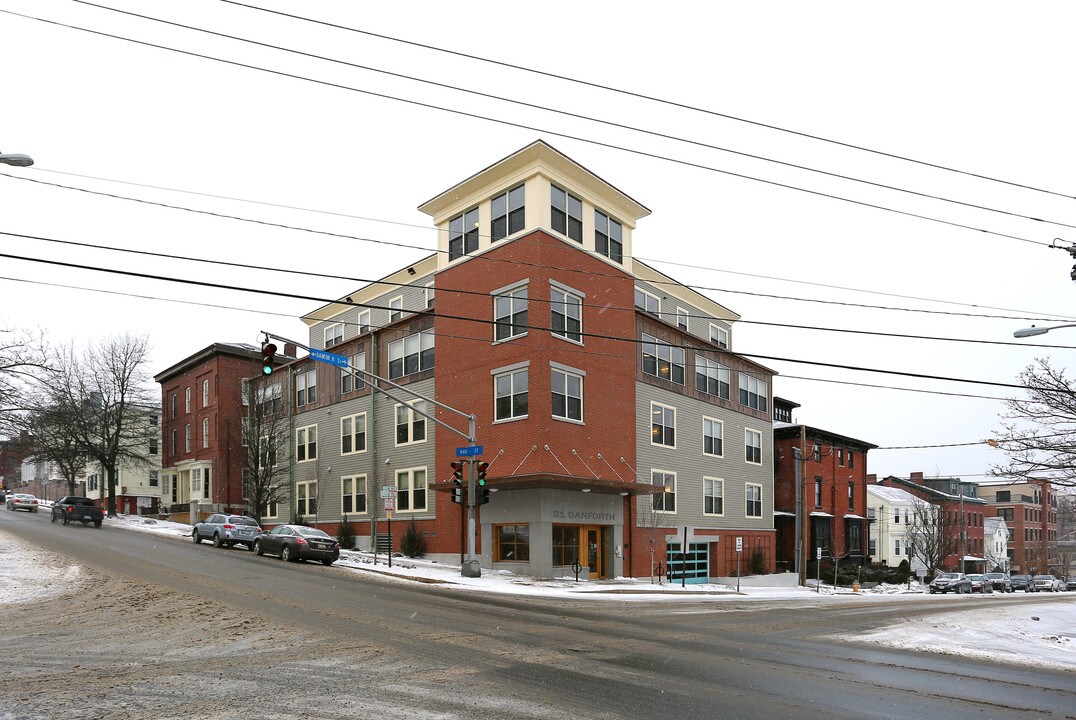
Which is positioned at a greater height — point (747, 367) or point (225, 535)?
point (747, 367)

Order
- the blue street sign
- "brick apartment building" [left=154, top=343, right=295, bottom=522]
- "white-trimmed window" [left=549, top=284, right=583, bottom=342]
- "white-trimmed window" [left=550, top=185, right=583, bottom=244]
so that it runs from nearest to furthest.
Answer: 1. the blue street sign
2. "white-trimmed window" [left=549, top=284, right=583, bottom=342]
3. "white-trimmed window" [left=550, top=185, right=583, bottom=244]
4. "brick apartment building" [left=154, top=343, right=295, bottom=522]

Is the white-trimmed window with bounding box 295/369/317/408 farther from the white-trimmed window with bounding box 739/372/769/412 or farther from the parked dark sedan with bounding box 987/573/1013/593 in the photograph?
the parked dark sedan with bounding box 987/573/1013/593

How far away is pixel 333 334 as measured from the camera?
51.2 m

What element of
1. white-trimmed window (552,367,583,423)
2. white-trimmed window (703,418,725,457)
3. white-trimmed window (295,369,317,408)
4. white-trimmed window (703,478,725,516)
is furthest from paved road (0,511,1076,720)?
white-trimmed window (295,369,317,408)

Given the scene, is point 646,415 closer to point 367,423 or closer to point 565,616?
point 367,423

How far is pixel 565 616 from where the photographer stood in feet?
63.6

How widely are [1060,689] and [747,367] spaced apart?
40.2 metres

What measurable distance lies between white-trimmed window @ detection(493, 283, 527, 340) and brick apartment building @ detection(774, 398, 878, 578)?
27628 millimetres

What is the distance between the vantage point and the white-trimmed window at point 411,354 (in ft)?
130

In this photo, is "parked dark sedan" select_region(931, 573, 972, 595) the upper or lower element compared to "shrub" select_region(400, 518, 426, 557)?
lower

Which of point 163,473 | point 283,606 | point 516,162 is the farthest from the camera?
point 163,473

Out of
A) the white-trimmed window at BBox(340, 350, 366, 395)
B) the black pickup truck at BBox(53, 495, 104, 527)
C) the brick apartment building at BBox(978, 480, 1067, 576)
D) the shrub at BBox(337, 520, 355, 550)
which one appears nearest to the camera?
the shrub at BBox(337, 520, 355, 550)

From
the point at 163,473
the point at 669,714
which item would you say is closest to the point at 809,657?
the point at 669,714

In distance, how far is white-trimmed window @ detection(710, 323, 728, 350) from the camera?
52.1 m
